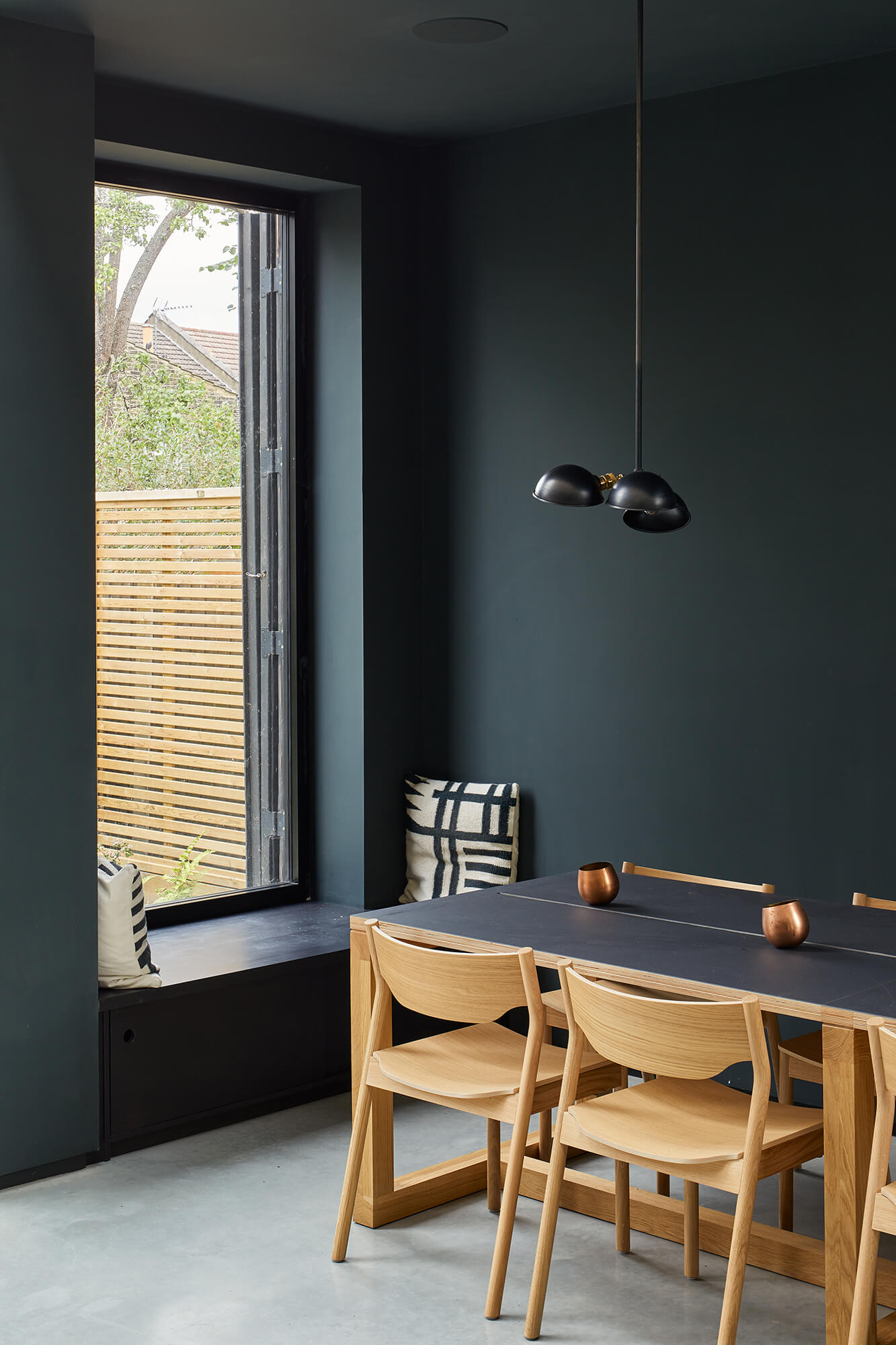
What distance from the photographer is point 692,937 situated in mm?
3486

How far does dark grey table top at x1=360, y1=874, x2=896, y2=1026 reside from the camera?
3.00 m

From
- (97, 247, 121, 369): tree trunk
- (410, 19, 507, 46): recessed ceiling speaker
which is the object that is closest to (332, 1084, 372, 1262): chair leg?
(97, 247, 121, 369): tree trunk

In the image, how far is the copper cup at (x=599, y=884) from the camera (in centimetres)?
384

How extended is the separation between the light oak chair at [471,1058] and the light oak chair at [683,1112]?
3.9 inches

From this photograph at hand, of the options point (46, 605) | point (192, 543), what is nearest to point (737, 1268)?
point (46, 605)

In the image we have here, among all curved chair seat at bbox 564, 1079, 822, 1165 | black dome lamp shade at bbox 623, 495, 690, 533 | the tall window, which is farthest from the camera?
the tall window

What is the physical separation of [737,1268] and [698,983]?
552 millimetres

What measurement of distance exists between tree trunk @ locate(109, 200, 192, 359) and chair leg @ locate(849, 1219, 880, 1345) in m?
3.59

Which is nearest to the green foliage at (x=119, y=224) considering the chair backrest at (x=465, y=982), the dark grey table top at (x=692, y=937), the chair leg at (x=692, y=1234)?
the dark grey table top at (x=692, y=937)

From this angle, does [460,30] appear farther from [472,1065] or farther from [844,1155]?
[844,1155]

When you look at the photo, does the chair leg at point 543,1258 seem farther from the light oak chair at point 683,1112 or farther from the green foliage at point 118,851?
the green foliage at point 118,851

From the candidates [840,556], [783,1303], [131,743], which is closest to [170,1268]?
[783,1303]

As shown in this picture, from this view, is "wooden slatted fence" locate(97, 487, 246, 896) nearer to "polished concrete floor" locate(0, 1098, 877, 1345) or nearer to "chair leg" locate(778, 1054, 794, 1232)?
"polished concrete floor" locate(0, 1098, 877, 1345)

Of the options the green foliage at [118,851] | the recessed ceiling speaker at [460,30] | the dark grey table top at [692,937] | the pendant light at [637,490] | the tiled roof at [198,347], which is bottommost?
the green foliage at [118,851]
